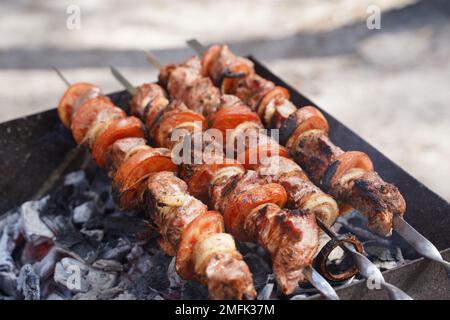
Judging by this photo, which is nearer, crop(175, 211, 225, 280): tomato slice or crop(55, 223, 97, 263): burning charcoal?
crop(175, 211, 225, 280): tomato slice

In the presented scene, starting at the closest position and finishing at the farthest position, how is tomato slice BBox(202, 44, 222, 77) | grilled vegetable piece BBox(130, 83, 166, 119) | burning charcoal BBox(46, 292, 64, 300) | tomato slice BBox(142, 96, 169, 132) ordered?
burning charcoal BBox(46, 292, 64, 300)
tomato slice BBox(142, 96, 169, 132)
grilled vegetable piece BBox(130, 83, 166, 119)
tomato slice BBox(202, 44, 222, 77)

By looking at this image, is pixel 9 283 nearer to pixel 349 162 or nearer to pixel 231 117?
pixel 231 117

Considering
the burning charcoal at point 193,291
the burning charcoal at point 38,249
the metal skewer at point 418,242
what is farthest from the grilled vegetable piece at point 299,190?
the burning charcoal at point 38,249

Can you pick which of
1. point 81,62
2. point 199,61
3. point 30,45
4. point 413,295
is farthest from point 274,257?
point 30,45

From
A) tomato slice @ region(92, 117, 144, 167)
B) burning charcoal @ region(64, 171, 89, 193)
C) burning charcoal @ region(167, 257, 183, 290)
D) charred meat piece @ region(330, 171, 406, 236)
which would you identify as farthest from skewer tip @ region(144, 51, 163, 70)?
charred meat piece @ region(330, 171, 406, 236)

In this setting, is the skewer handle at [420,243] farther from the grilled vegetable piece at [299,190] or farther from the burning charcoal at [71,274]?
the burning charcoal at [71,274]

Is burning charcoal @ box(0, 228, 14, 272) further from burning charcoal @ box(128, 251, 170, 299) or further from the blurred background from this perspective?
the blurred background

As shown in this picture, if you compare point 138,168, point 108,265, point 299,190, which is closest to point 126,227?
point 108,265
